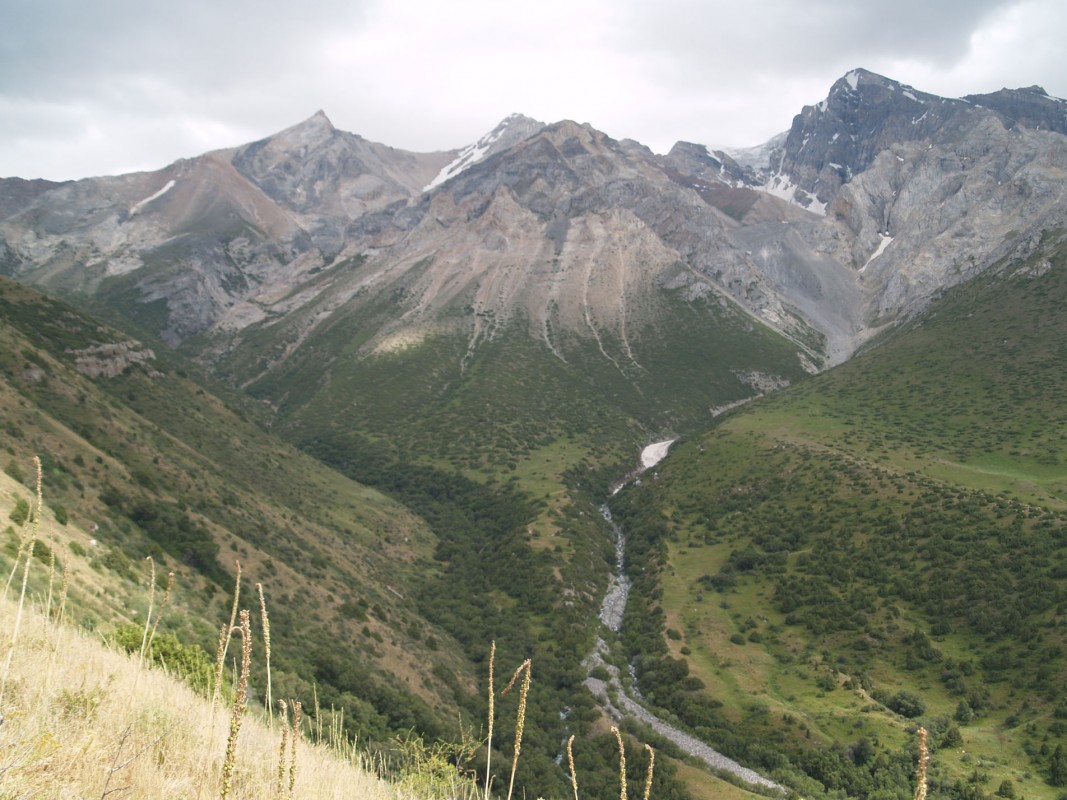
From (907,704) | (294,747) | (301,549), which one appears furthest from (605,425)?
(294,747)

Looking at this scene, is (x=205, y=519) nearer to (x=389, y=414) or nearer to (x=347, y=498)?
(x=347, y=498)

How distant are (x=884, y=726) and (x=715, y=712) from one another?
9688 mm

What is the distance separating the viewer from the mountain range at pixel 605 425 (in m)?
40.1

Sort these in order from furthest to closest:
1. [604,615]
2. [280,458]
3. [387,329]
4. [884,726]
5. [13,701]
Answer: [387,329] < [280,458] < [604,615] < [884,726] < [13,701]

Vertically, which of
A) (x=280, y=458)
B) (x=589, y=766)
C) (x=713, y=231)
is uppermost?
(x=713, y=231)

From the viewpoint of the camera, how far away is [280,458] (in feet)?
224

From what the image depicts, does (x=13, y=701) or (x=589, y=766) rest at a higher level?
(x=13, y=701)

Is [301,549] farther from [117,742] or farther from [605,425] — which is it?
[605,425]

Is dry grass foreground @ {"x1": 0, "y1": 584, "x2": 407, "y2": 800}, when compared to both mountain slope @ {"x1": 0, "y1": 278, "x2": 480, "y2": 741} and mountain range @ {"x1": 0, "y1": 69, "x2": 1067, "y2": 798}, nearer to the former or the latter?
mountain slope @ {"x1": 0, "y1": 278, "x2": 480, "y2": 741}

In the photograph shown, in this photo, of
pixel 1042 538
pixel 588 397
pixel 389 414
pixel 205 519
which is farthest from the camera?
pixel 588 397

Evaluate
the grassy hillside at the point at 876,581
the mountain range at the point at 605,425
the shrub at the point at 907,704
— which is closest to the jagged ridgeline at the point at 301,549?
the mountain range at the point at 605,425

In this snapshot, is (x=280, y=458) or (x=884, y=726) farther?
(x=280, y=458)

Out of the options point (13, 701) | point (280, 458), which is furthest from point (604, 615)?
point (13, 701)

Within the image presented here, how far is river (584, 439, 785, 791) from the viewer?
34594 millimetres
